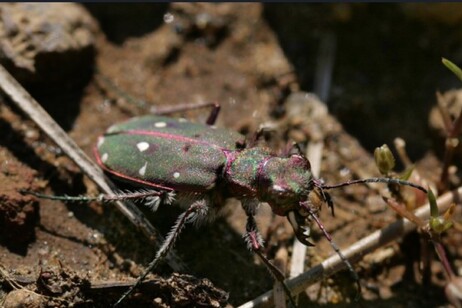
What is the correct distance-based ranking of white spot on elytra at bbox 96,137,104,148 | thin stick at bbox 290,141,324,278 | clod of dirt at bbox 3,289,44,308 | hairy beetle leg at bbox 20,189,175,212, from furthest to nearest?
white spot on elytra at bbox 96,137,104,148
thin stick at bbox 290,141,324,278
hairy beetle leg at bbox 20,189,175,212
clod of dirt at bbox 3,289,44,308

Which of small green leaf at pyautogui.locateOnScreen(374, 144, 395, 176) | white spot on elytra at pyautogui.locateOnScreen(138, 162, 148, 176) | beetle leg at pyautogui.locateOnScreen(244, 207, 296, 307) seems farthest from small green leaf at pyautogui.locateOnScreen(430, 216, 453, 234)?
white spot on elytra at pyautogui.locateOnScreen(138, 162, 148, 176)

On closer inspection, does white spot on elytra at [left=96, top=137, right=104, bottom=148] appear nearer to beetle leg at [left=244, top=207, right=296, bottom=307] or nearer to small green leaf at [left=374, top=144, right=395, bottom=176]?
beetle leg at [left=244, top=207, right=296, bottom=307]

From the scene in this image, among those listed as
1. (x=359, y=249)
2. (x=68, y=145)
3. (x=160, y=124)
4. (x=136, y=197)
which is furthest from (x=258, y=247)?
(x=68, y=145)

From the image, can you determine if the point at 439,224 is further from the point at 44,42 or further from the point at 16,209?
the point at 44,42

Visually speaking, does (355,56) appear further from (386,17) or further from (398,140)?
(398,140)

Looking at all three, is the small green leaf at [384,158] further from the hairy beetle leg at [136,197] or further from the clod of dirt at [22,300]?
the clod of dirt at [22,300]

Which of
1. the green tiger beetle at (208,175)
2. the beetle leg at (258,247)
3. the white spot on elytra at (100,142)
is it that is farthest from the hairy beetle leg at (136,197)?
the beetle leg at (258,247)
